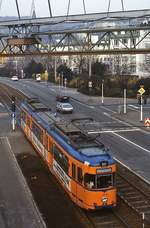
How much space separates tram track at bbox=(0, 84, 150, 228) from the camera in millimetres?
19734

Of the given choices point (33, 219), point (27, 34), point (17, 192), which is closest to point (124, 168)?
point (17, 192)

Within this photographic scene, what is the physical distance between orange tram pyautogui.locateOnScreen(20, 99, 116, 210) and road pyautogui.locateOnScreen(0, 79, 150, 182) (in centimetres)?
558

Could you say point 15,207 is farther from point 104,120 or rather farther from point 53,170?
point 104,120

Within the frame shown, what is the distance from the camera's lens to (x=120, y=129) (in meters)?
45.0

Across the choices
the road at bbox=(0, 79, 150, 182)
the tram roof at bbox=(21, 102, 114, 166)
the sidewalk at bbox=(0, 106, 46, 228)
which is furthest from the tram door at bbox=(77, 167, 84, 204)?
the road at bbox=(0, 79, 150, 182)

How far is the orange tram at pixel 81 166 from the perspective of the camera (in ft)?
66.0

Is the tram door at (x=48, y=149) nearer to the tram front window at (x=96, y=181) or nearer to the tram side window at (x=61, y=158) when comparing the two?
the tram side window at (x=61, y=158)

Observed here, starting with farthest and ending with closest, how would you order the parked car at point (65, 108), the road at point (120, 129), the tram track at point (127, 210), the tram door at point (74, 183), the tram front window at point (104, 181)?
the parked car at point (65, 108)
the road at point (120, 129)
the tram door at point (74, 183)
the tram front window at point (104, 181)
the tram track at point (127, 210)

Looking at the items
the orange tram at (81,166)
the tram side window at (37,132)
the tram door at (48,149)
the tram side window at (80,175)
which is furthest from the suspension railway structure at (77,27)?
the tram side window at (80,175)

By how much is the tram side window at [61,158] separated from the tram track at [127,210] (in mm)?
2210

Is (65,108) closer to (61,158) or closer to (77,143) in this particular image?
(61,158)

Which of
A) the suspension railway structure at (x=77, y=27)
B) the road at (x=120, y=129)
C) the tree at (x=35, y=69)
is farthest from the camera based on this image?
the tree at (x=35, y=69)

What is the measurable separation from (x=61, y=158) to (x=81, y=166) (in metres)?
3.06

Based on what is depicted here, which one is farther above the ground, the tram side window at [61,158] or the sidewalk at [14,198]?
the tram side window at [61,158]
